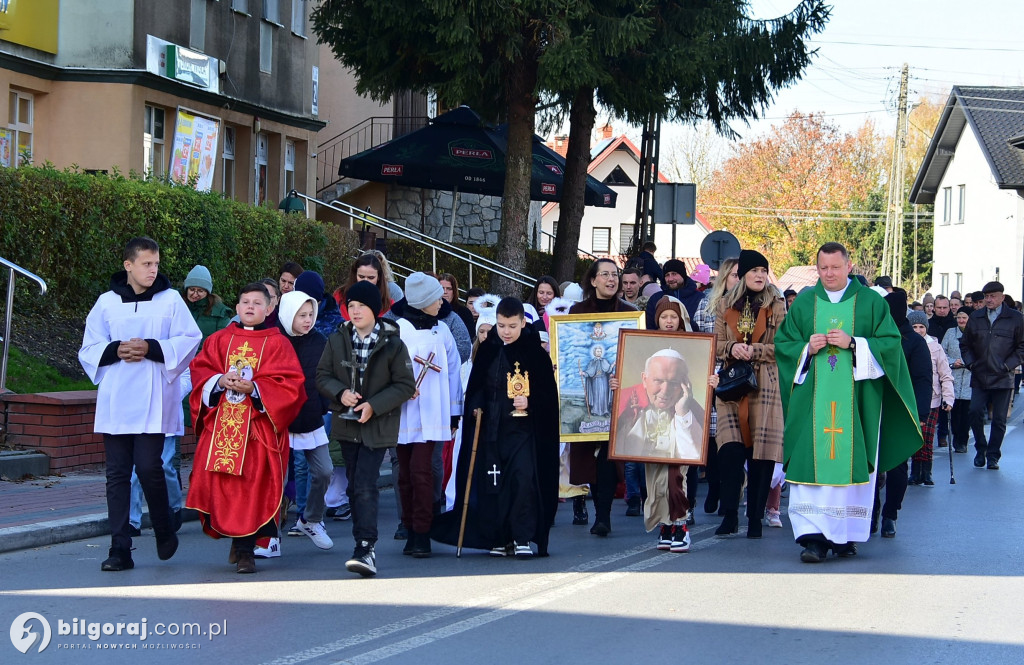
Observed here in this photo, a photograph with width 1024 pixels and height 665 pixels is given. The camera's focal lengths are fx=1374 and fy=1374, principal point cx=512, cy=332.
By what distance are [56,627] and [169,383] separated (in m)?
2.12

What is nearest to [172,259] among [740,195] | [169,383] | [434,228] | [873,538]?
[169,383]

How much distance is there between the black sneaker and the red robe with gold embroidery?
1.91 ft

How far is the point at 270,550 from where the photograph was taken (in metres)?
8.98

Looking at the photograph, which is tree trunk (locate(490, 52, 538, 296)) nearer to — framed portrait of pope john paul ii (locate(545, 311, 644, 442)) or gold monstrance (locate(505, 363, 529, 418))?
framed portrait of pope john paul ii (locate(545, 311, 644, 442))

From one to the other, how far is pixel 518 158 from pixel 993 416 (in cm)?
919

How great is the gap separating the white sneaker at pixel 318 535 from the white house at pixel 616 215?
51.3 m

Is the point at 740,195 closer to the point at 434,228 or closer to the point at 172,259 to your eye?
the point at 434,228

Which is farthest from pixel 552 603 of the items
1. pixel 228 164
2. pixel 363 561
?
pixel 228 164

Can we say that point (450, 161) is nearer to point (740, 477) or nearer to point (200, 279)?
point (200, 279)

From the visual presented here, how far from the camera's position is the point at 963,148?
163 ft

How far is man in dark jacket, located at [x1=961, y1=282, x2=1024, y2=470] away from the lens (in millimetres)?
17234

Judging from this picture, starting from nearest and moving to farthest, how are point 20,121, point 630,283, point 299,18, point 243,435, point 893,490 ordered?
point 243,435 → point 893,490 → point 630,283 → point 20,121 → point 299,18

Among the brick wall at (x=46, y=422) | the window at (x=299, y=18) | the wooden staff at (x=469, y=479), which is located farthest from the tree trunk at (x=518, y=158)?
the wooden staff at (x=469, y=479)

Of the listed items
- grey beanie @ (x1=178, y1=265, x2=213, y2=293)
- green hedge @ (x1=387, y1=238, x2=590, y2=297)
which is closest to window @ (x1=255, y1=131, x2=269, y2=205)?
green hedge @ (x1=387, y1=238, x2=590, y2=297)
